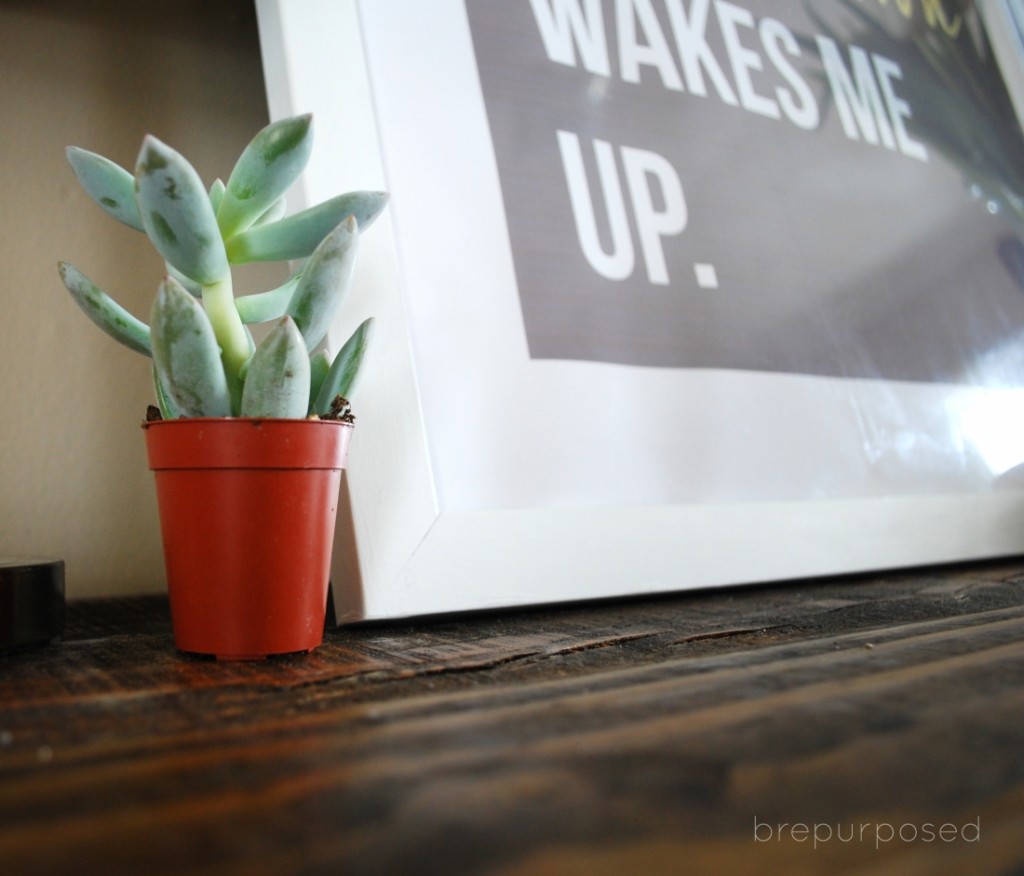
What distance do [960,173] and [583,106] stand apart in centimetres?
60

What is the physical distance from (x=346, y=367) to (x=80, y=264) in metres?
0.36

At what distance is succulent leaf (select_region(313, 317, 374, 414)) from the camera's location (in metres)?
0.50

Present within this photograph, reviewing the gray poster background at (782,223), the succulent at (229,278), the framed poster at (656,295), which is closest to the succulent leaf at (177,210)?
the succulent at (229,278)

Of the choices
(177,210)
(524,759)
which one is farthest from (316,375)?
(524,759)

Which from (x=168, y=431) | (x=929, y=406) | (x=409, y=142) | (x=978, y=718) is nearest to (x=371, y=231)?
(x=409, y=142)

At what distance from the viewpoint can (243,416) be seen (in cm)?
45

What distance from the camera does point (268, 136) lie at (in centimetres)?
46

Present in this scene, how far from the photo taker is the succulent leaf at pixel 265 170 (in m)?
0.46

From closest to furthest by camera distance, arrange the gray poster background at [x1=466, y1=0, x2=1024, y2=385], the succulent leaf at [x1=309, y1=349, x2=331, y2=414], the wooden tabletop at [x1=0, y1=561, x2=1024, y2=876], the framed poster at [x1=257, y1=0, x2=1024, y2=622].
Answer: the wooden tabletop at [x1=0, y1=561, x2=1024, y2=876], the succulent leaf at [x1=309, y1=349, x2=331, y2=414], the framed poster at [x1=257, y1=0, x2=1024, y2=622], the gray poster background at [x1=466, y1=0, x2=1024, y2=385]

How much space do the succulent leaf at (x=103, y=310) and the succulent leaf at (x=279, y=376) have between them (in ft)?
0.29

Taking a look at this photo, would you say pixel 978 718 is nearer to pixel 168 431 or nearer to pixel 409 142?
pixel 168 431

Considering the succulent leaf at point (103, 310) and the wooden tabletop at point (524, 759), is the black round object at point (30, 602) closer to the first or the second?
the wooden tabletop at point (524, 759)

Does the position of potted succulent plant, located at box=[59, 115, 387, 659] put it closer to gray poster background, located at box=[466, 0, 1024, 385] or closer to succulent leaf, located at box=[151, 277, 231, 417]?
succulent leaf, located at box=[151, 277, 231, 417]

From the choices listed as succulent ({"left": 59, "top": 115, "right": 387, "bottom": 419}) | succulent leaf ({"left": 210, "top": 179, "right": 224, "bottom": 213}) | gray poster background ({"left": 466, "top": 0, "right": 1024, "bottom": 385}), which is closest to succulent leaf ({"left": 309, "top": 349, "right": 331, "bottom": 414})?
succulent ({"left": 59, "top": 115, "right": 387, "bottom": 419})
